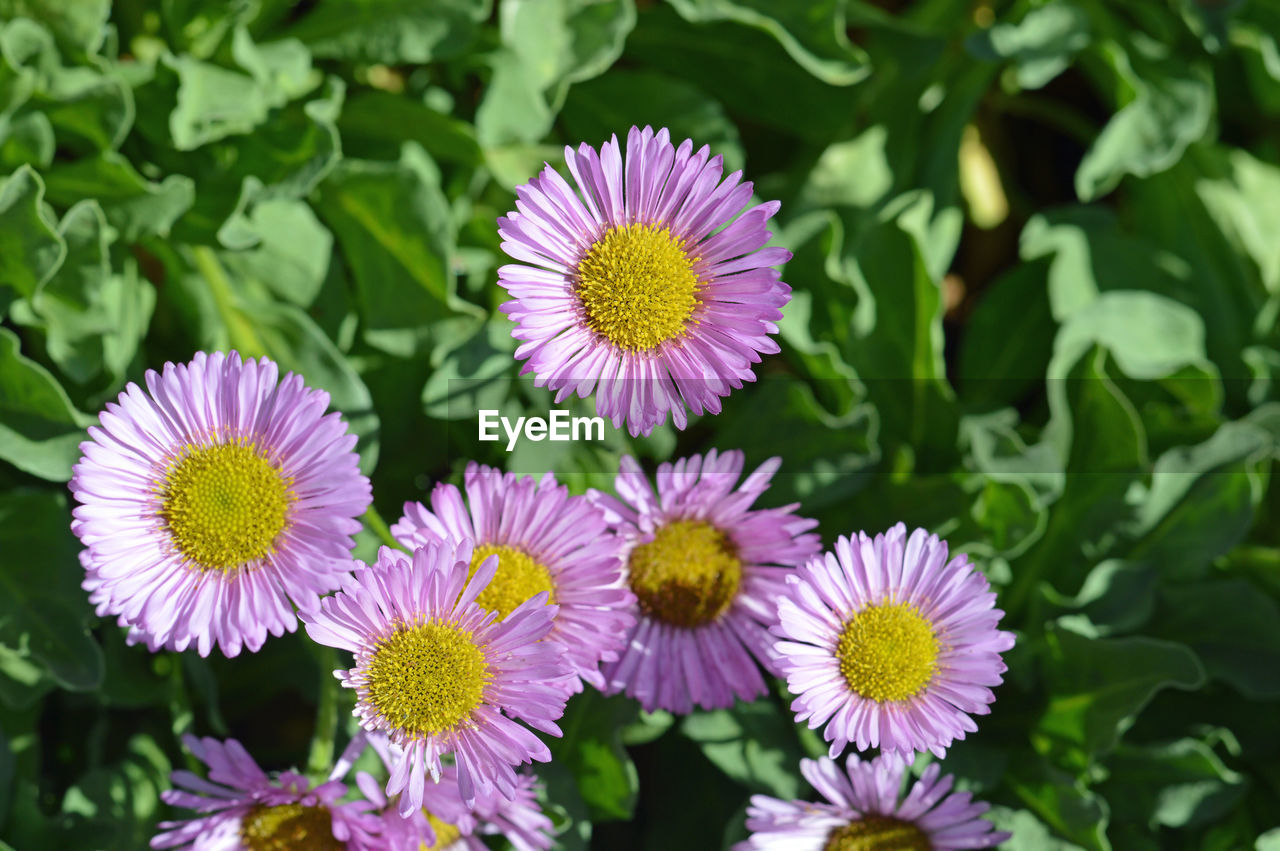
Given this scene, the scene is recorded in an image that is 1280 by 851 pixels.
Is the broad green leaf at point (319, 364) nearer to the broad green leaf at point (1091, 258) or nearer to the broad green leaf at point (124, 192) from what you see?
the broad green leaf at point (124, 192)

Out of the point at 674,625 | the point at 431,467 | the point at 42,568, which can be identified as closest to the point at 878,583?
the point at 674,625

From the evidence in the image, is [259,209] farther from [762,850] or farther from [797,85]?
[762,850]

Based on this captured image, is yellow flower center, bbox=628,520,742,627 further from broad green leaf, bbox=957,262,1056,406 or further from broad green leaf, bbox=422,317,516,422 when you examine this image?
broad green leaf, bbox=957,262,1056,406

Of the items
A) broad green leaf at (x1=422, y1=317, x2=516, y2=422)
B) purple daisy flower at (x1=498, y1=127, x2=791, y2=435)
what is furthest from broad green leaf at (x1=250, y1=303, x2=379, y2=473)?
purple daisy flower at (x1=498, y1=127, x2=791, y2=435)

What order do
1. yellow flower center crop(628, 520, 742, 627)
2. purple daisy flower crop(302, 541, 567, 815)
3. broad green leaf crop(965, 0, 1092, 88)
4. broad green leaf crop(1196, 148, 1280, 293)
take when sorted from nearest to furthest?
purple daisy flower crop(302, 541, 567, 815) < yellow flower center crop(628, 520, 742, 627) < broad green leaf crop(965, 0, 1092, 88) < broad green leaf crop(1196, 148, 1280, 293)

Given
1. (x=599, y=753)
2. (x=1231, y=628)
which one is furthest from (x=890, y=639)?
(x=1231, y=628)

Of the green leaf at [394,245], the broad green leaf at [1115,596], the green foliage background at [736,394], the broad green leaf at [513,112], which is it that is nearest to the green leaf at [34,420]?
the green foliage background at [736,394]

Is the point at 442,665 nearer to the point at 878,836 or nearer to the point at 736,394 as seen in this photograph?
the point at 878,836
